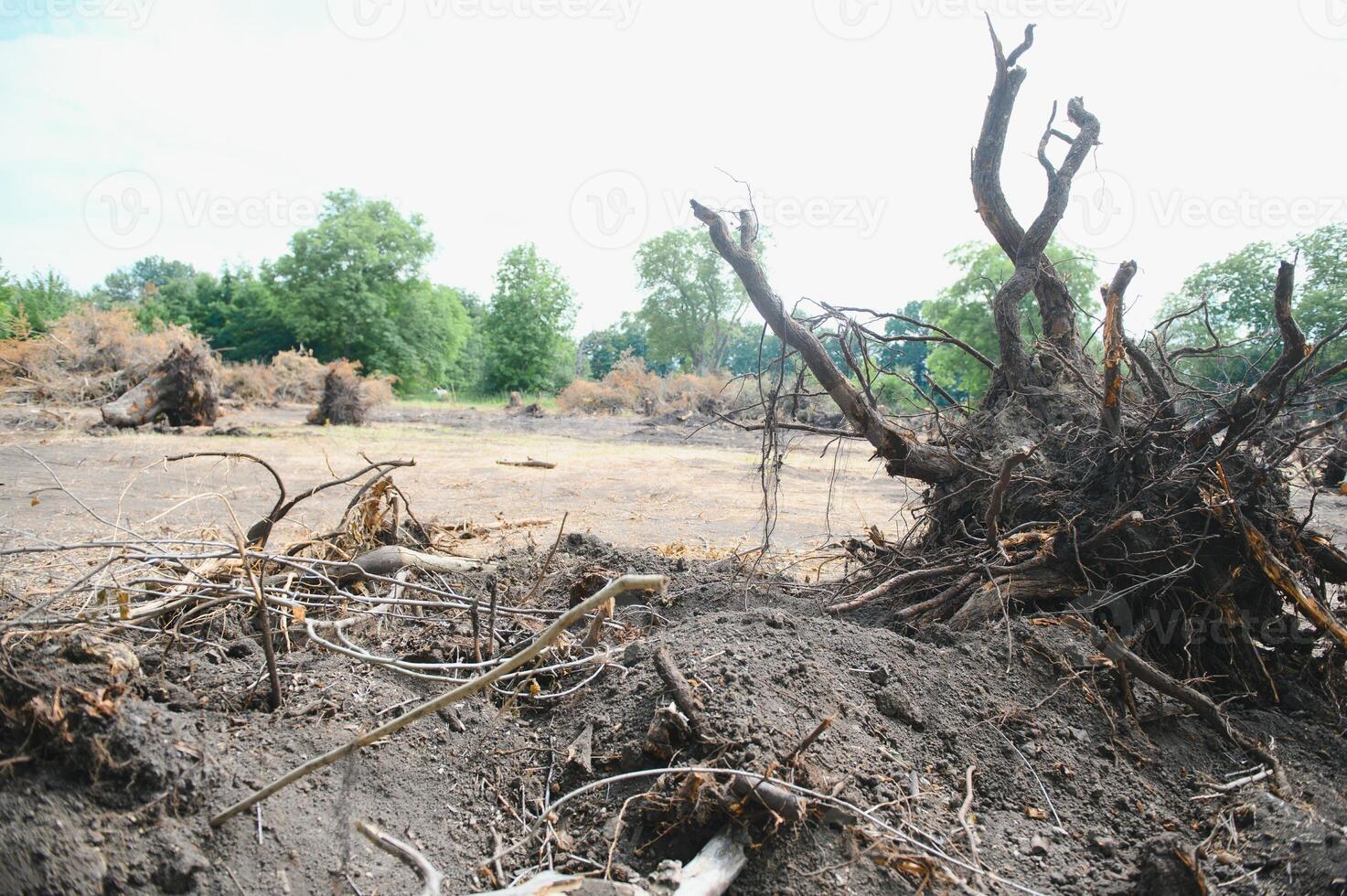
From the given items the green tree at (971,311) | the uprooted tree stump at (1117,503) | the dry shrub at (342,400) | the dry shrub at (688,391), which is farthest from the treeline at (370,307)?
the uprooted tree stump at (1117,503)

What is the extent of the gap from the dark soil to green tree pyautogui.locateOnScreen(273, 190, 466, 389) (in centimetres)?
4845

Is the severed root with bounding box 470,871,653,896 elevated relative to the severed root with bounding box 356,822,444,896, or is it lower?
lower

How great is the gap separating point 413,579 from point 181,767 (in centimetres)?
240

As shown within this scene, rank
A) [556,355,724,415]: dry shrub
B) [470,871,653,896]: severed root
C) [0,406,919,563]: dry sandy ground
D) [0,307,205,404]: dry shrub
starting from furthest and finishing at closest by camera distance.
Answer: [556,355,724,415]: dry shrub < [0,307,205,404]: dry shrub < [0,406,919,563]: dry sandy ground < [470,871,653,896]: severed root

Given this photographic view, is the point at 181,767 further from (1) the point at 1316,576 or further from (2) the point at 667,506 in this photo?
(2) the point at 667,506

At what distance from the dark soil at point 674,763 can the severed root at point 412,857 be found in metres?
0.18

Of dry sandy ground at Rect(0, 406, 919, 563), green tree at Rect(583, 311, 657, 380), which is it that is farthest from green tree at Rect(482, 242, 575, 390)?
dry sandy ground at Rect(0, 406, 919, 563)

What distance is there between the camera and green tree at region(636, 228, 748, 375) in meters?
56.3

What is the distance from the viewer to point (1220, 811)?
246 cm

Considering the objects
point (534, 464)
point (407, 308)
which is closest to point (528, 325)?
point (407, 308)

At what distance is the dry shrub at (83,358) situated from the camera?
18750 millimetres

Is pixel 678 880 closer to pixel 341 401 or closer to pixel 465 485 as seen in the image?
pixel 465 485

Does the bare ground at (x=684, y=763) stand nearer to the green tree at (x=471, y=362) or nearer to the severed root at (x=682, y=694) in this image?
the severed root at (x=682, y=694)

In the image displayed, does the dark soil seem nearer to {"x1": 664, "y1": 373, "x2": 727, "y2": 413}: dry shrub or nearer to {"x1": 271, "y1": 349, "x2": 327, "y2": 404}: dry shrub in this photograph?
{"x1": 664, "y1": 373, "x2": 727, "y2": 413}: dry shrub
